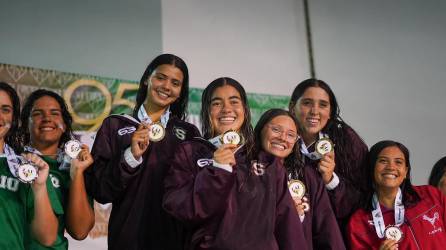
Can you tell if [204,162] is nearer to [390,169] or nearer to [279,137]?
[279,137]

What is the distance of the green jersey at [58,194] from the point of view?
228cm

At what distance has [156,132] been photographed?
2355 millimetres

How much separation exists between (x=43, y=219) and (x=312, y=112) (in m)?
1.41

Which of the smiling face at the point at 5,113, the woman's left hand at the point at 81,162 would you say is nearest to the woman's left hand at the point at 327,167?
the woman's left hand at the point at 81,162

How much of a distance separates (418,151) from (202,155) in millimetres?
3528

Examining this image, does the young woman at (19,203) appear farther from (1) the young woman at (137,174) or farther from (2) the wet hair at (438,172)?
(2) the wet hair at (438,172)

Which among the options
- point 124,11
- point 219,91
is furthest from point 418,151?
point 219,91

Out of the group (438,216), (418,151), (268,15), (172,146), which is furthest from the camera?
(418,151)

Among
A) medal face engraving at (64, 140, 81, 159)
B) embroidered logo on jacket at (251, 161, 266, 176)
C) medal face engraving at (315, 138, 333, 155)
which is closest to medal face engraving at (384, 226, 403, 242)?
medal face engraving at (315, 138, 333, 155)

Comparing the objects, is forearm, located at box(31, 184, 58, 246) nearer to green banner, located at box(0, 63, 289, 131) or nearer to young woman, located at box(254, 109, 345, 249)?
young woman, located at box(254, 109, 345, 249)

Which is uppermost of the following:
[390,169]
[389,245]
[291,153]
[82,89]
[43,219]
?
[82,89]

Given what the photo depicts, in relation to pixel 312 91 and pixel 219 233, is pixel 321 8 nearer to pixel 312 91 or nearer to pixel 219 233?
pixel 312 91

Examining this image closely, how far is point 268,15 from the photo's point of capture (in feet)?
16.3

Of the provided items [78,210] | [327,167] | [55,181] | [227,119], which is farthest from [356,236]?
[55,181]
